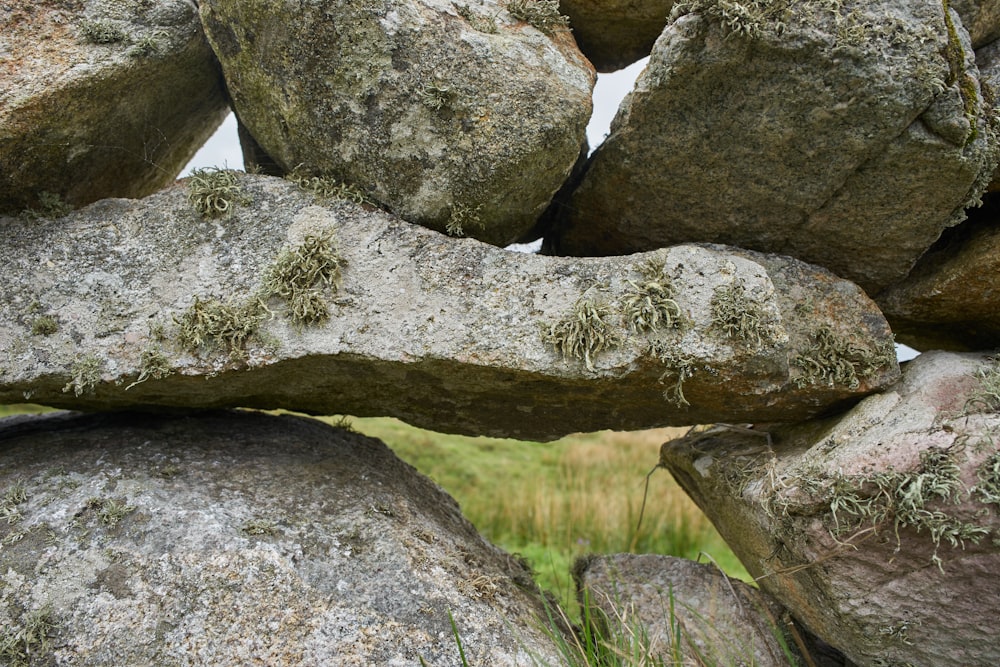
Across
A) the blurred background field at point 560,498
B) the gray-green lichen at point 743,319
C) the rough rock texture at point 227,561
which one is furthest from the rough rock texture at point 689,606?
the blurred background field at point 560,498

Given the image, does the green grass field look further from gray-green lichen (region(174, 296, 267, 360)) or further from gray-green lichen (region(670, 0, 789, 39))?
gray-green lichen (region(670, 0, 789, 39))

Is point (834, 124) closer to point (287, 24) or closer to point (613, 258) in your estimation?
point (613, 258)

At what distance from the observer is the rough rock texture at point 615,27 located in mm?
4445

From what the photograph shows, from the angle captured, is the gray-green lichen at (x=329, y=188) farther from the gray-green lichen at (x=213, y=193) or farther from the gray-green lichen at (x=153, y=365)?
the gray-green lichen at (x=153, y=365)

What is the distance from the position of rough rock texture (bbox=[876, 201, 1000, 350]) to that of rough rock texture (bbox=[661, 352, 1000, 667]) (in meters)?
0.44

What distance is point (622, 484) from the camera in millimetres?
12133

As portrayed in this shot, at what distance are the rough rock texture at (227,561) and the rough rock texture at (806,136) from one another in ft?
8.13

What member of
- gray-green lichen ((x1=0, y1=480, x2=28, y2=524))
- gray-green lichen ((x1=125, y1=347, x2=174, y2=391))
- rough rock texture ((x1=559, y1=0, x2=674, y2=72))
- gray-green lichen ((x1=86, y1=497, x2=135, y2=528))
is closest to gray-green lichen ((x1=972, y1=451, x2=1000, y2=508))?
rough rock texture ((x1=559, y1=0, x2=674, y2=72))

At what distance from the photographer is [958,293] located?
4.41 m

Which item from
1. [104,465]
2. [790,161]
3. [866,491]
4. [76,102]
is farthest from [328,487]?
[790,161]

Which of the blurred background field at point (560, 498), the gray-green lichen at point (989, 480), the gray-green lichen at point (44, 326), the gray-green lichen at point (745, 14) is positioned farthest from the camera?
the blurred background field at point (560, 498)

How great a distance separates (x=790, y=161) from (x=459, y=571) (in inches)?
118

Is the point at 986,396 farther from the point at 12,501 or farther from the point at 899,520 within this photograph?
the point at 12,501

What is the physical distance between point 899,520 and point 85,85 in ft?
15.6
